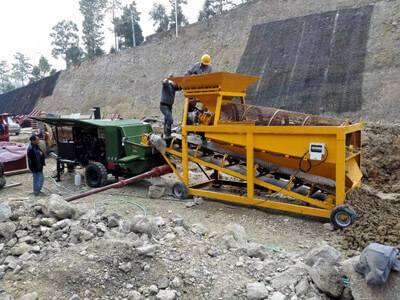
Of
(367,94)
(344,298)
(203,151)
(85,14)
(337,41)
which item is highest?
(85,14)

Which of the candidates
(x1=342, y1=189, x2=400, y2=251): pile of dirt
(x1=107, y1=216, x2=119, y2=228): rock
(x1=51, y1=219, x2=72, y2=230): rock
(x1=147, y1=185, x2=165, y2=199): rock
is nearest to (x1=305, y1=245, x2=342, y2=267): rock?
(x1=342, y1=189, x2=400, y2=251): pile of dirt

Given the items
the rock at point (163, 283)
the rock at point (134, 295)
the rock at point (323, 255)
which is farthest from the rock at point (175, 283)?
the rock at point (323, 255)

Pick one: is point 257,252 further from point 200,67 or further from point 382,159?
point 382,159

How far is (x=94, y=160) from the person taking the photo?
27.7ft

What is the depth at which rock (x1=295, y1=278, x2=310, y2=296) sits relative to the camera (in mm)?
2879

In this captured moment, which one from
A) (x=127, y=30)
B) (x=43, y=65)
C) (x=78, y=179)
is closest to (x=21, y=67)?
(x=43, y=65)

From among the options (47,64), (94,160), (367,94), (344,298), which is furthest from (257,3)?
(47,64)

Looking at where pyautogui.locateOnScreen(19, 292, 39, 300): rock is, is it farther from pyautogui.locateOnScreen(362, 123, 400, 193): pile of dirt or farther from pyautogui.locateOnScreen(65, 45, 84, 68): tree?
pyautogui.locateOnScreen(65, 45, 84, 68): tree

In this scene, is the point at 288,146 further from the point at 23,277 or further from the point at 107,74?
the point at 107,74

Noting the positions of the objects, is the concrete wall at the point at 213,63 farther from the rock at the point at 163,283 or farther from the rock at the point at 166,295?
the rock at the point at 166,295

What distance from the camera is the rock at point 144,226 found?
3.96 meters

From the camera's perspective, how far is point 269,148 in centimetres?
552

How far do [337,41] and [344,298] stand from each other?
59.7 ft

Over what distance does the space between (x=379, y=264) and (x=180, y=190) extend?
4.58 meters
